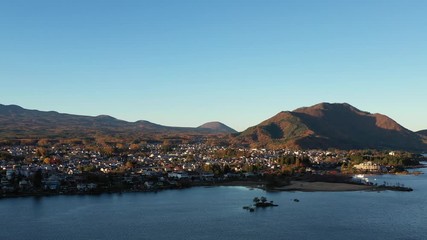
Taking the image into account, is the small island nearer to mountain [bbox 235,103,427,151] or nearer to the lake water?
the lake water

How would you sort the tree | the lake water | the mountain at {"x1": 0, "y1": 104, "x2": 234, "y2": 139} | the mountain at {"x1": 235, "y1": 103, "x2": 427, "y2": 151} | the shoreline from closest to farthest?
the lake water < the shoreline < the tree < the mountain at {"x1": 235, "y1": 103, "x2": 427, "y2": 151} < the mountain at {"x1": 0, "y1": 104, "x2": 234, "y2": 139}

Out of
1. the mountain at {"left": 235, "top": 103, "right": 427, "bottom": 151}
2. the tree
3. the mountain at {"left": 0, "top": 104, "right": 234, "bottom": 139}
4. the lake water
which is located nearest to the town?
the tree

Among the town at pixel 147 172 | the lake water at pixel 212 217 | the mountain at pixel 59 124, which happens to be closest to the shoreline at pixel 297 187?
the town at pixel 147 172

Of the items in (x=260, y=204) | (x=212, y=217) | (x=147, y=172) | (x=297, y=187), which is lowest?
(x=212, y=217)

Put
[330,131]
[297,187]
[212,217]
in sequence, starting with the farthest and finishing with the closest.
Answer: [330,131]
[297,187]
[212,217]

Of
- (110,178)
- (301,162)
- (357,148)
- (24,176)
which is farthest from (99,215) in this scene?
(357,148)

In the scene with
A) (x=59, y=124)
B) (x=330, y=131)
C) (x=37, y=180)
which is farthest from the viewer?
(x=59, y=124)

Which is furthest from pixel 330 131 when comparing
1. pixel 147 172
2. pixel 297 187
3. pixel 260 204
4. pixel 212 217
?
pixel 212 217

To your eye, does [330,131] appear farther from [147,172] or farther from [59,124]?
[147,172]
